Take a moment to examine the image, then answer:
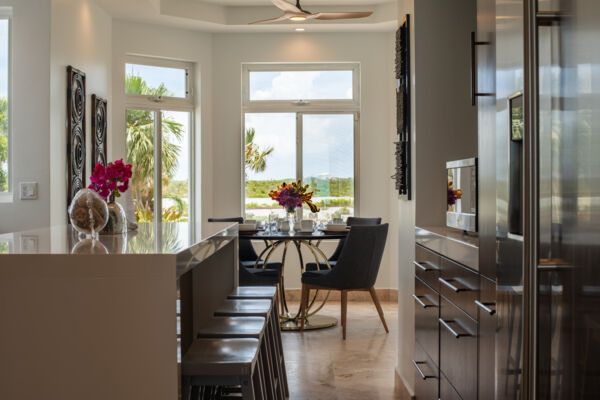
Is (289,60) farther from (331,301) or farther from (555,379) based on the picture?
(555,379)

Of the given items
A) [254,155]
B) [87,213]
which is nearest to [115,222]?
[87,213]

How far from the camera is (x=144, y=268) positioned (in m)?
1.79

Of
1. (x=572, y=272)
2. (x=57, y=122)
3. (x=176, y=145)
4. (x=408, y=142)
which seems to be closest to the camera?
(x=572, y=272)

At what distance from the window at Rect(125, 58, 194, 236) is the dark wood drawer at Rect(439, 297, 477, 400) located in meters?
4.35

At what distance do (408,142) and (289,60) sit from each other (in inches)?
141

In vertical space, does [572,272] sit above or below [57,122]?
below

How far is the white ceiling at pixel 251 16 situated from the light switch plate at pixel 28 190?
240cm

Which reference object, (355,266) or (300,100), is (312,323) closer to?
(355,266)

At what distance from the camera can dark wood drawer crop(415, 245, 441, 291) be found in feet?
9.65

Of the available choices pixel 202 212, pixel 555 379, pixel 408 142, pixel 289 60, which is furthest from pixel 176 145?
pixel 555 379

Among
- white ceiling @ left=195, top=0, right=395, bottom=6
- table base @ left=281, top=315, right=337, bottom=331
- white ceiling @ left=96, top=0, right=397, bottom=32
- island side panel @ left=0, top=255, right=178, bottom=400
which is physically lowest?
table base @ left=281, top=315, right=337, bottom=331

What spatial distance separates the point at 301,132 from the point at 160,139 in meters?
1.58

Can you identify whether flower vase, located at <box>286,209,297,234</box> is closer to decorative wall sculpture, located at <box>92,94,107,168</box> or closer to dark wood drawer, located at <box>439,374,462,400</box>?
decorative wall sculpture, located at <box>92,94,107,168</box>

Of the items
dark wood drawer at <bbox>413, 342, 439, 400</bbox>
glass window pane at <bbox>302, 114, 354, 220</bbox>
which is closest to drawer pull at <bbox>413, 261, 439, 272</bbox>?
dark wood drawer at <bbox>413, 342, 439, 400</bbox>
